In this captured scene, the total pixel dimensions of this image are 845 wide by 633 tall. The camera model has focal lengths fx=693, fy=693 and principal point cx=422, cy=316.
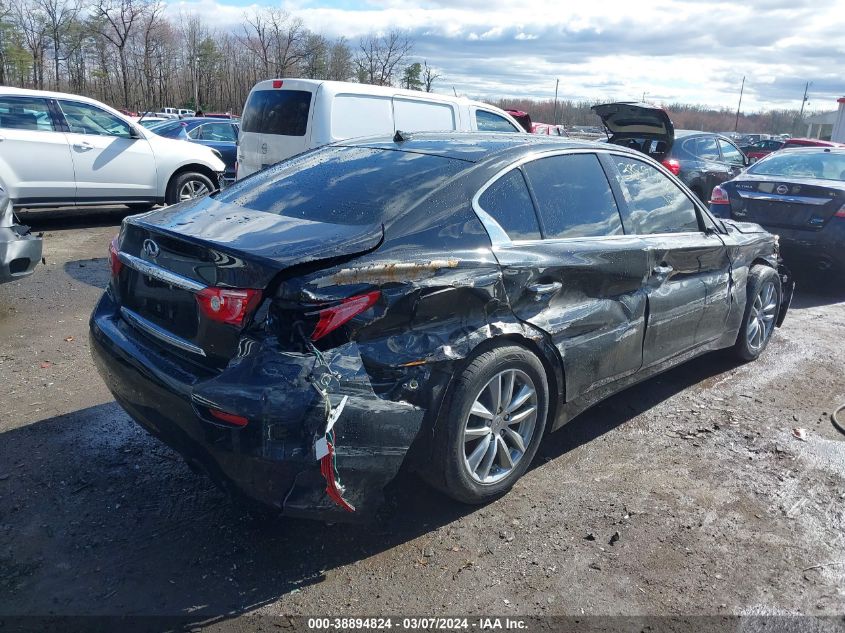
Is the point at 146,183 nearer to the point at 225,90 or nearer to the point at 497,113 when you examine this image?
the point at 497,113

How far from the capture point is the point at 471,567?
9.64ft

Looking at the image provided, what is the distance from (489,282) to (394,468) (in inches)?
36.5

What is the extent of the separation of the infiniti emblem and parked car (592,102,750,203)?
348 inches

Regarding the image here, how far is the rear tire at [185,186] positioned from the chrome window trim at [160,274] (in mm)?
7460

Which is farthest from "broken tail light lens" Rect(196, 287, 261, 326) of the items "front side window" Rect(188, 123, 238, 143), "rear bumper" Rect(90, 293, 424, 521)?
"front side window" Rect(188, 123, 238, 143)

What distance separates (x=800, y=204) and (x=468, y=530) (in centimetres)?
629

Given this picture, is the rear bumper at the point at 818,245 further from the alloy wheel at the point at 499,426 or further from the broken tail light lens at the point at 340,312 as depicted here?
the broken tail light lens at the point at 340,312

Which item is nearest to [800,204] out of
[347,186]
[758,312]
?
[758,312]

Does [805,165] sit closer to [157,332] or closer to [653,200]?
[653,200]

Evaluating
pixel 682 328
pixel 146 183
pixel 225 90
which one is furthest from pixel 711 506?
pixel 225 90

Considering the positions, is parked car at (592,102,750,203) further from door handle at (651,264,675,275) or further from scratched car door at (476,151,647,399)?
scratched car door at (476,151,647,399)

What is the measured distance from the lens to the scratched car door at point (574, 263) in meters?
3.35

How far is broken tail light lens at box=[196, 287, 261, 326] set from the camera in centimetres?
267

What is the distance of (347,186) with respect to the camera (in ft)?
11.3
